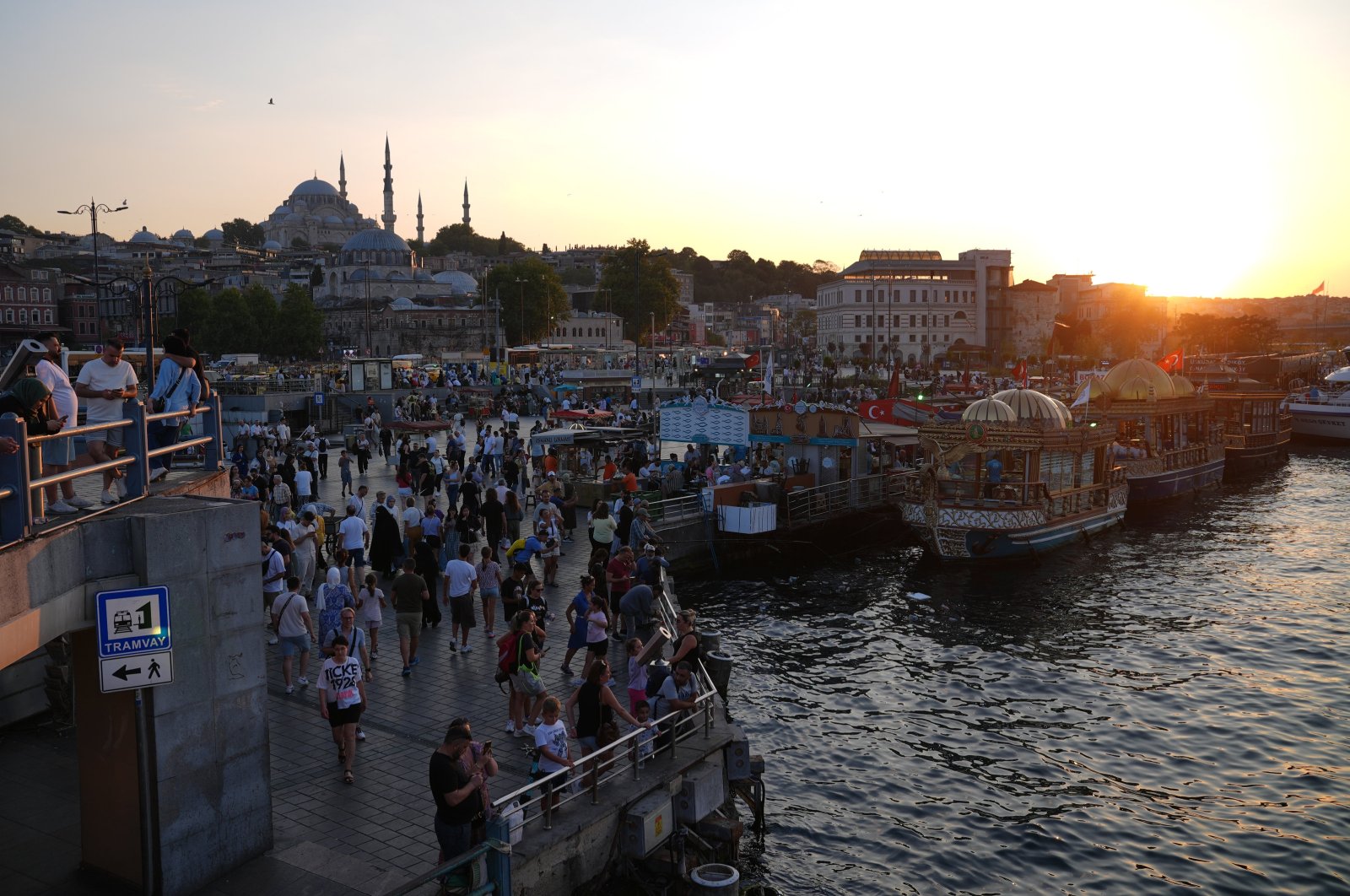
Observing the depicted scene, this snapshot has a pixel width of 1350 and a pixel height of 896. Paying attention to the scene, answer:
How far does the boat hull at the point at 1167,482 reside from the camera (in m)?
37.9

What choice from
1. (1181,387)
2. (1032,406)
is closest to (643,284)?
(1181,387)

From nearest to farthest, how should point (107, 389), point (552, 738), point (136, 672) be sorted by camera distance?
point (136, 672)
point (107, 389)
point (552, 738)

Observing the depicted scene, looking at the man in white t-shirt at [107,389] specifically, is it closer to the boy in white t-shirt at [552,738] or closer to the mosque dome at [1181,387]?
the boy in white t-shirt at [552,738]

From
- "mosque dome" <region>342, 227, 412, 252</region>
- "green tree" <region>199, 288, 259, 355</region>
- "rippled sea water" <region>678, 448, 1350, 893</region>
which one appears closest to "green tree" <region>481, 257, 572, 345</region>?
"green tree" <region>199, 288, 259, 355</region>

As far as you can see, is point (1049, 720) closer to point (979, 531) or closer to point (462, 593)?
point (462, 593)

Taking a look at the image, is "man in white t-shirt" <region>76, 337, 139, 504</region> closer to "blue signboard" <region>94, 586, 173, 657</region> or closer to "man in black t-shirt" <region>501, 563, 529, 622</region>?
"blue signboard" <region>94, 586, 173, 657</region>

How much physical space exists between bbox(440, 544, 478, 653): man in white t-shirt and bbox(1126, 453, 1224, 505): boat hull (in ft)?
94.5

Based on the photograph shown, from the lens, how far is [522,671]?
1088cm

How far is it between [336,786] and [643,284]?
335 feet

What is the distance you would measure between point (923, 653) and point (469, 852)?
48.1ft

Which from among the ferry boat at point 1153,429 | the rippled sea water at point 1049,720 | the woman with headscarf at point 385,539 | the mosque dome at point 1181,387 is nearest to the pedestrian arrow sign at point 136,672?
the rippled sea water at point 1049,720

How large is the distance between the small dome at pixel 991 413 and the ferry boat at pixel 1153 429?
10.7 meters

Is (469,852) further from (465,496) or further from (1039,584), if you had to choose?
(1039,584)

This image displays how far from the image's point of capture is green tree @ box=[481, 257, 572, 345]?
359 ft
